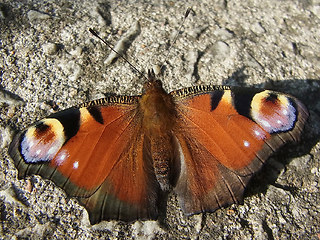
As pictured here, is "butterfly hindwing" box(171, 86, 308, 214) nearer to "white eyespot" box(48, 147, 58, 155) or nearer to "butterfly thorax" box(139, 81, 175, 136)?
"butterfly thorax" box(139, 81, 175, 136)

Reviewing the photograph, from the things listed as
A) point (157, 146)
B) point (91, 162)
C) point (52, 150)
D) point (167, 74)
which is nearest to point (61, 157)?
point (52, 150)

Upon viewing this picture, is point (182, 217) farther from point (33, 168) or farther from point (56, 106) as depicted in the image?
point (56, 106)

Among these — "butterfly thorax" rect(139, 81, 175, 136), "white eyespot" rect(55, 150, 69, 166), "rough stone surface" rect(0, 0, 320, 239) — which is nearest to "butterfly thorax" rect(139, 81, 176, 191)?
"butterfly thorax" rect(139, 81, 175, 136)

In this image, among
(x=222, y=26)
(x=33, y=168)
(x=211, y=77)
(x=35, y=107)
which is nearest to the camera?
(x=33, y=168)

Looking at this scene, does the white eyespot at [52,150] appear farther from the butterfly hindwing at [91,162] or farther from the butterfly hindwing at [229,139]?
the butterfly hindwing at [229,139]

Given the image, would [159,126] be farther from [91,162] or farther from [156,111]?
[91,162]

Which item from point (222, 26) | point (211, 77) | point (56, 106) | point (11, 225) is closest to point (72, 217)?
point (11, 225)
